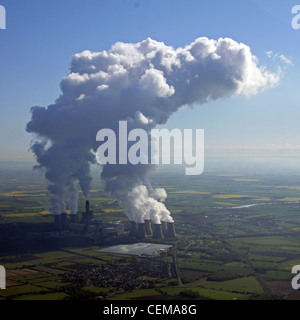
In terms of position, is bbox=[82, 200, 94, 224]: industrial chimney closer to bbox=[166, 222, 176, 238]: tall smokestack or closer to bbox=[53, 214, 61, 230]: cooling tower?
bbox=[53, 214, 61, 230]: cooling tower

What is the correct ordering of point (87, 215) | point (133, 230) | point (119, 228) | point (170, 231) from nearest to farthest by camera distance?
point (133, 230), point (170, 231), point (119, 228), point (87, 215)

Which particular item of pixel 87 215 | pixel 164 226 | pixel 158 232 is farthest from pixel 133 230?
pixel 87 215

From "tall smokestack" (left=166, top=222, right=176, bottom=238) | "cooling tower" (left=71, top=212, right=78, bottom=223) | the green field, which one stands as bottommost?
the green field

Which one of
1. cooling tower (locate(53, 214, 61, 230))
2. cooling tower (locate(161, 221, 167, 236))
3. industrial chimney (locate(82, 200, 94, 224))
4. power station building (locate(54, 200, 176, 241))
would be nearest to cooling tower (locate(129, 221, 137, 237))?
power station building (locate(54, 200, 176, 241))

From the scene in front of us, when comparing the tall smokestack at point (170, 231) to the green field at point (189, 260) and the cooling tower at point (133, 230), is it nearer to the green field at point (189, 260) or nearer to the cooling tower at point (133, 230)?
the green field at point (189, 260)

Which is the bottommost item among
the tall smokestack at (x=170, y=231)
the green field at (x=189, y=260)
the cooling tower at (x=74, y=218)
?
the green field at (x=189, y=260)

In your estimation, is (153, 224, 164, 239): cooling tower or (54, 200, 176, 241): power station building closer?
(153, 224, 164, 239): cooling tower

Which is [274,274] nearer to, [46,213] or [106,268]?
[106,268]

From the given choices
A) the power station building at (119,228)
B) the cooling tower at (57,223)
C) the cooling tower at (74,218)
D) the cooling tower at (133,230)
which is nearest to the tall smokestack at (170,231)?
the power station building at (119,228)

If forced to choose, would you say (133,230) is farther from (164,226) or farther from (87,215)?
(87,215)

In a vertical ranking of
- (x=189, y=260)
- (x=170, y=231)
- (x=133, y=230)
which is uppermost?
(x=133, y=230)

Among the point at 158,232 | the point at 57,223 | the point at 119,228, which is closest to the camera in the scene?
the point at 158,232
